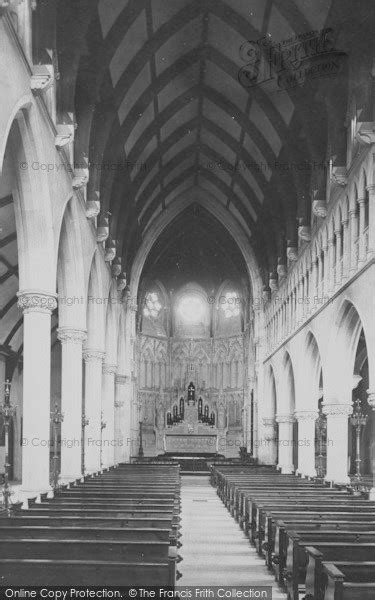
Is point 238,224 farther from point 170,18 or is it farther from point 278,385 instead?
point 170,18

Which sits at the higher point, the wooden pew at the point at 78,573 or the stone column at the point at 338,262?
the stone column at the point at 338,262

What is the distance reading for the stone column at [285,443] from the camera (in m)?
37.7

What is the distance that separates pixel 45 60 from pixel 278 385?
25957 millimetres

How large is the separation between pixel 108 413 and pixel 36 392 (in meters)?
17.0

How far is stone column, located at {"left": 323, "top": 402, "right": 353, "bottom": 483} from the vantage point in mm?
25734

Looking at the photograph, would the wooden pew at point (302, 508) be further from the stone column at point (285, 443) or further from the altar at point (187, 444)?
the altar at point (187, 444)

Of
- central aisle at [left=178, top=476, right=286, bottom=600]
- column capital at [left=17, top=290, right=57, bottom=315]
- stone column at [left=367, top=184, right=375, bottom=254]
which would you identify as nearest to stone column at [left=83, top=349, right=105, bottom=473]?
central aisle at [left=178, top=476, right=286, bottom=600]

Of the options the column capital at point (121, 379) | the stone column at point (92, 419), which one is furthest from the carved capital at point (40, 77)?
the column capital at point (121, 379)

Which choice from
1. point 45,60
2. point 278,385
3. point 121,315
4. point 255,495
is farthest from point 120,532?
point 121,315

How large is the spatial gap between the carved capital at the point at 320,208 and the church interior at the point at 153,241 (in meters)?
0.05

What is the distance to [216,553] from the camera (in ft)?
51.9

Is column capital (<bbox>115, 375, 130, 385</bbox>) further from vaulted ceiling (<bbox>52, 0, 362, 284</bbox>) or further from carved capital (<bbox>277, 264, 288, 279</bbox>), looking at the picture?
carved capital (<bbox>277, 264, 288, 279</bbox>)

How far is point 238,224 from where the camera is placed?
4769 centimetres

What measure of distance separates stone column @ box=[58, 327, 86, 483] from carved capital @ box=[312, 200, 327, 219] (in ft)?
32.2
